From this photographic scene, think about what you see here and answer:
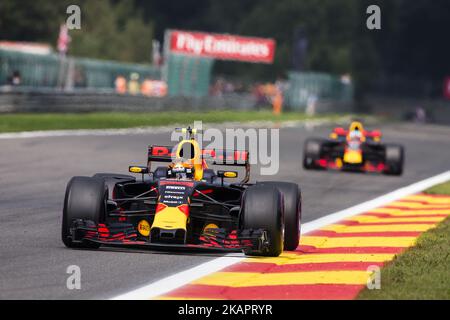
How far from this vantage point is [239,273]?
10055 millimetres

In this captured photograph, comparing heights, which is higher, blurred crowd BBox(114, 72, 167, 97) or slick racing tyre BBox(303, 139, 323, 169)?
blurred crowd BBox(114, 72, 167, 97)

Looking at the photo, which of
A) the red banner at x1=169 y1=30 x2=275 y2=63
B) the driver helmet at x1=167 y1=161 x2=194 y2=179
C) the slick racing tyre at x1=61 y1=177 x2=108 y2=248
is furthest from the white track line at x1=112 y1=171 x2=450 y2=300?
the red banner at x1=169 y1=30 x2=275 y2=63

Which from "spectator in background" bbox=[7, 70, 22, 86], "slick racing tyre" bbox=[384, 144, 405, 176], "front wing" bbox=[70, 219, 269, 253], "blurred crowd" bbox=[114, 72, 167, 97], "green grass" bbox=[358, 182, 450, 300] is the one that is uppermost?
"spectator in background" bbox=[7, 70, 22, 86]

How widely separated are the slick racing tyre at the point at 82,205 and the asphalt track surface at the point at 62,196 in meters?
0.16

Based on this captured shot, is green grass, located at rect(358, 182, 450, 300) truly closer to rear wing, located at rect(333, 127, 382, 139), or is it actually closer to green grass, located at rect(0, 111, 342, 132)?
rear wing, located at rect(333, 127, 382, 139)

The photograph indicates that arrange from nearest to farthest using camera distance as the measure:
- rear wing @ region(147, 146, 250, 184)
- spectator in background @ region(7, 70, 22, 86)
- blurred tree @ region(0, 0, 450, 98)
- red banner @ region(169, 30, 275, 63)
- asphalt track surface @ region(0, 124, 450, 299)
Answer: asphalt track surface @ region(0, 124, 450, 299) → rear wing @ region(147, 146, 250, 184) → spectator in background @ region(7, 70, 22, 86) → red banner @ region(169, 30, 275, 63) → blurred tree @ region(0, 0, 450, 98)

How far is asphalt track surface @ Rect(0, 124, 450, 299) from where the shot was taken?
30.7ft

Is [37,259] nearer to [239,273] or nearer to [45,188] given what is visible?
[239,273]

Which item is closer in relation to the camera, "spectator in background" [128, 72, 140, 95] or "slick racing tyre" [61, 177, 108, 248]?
"slick racing tyre" [61, 177, 108, 248]

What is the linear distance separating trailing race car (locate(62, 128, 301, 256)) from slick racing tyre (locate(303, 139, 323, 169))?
495 inches

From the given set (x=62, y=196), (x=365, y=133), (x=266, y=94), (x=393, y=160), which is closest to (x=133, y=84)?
(x=266, y=94)

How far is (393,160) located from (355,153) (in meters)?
0.75

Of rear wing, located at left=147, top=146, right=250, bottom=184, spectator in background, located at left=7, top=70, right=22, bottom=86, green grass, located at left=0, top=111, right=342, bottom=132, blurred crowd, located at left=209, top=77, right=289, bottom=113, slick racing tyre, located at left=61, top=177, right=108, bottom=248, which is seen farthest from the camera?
blurred crowd, located at left=209, top=77, right=289, bottom=113
